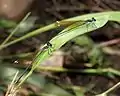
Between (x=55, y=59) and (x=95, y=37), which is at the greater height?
(x=95, y=37)

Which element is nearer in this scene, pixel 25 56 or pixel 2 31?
pixel 25 56

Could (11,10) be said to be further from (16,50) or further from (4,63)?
(4,63)

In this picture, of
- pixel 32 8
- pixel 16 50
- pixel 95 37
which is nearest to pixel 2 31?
pixel 16 50

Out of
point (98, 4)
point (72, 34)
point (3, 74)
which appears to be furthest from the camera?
point (98, 4)

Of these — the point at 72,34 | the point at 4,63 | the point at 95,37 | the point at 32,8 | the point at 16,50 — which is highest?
the point at 32,8

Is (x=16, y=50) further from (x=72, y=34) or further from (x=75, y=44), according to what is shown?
(x=72, y=34)

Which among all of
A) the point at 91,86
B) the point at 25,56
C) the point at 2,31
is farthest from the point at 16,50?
the point at 91,86

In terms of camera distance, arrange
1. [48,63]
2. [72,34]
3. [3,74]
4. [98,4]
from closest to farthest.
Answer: [72,34], [3,74], [48,63], [98,4]
